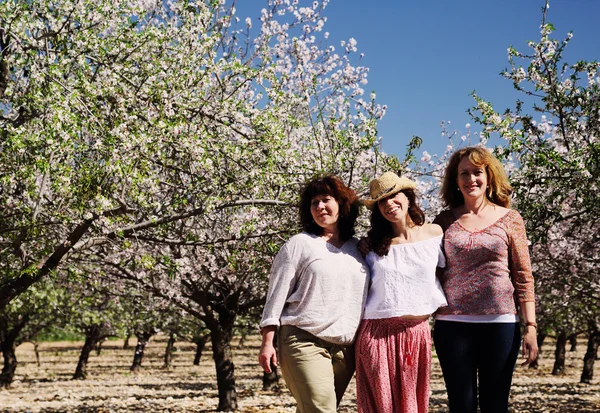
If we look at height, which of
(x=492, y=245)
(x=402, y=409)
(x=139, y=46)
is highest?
(x=139, y=46)

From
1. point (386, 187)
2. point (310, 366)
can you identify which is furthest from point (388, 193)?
point (310, 366)

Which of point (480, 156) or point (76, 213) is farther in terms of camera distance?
point (76, 213)

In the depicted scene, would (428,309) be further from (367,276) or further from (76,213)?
(76,213)

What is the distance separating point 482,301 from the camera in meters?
3.77

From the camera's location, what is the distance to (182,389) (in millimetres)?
22562

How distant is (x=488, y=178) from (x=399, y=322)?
1.00 metres

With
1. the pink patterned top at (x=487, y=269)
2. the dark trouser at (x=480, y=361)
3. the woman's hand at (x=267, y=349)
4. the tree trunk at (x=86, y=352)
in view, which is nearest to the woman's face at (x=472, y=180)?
the pink patterned top at (x=487, y=269)

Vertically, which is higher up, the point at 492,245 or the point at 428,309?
the point at 492,245

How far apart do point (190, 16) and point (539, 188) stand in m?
4.45

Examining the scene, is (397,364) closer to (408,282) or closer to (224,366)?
(408,282)

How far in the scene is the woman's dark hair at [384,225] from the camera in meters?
4.07

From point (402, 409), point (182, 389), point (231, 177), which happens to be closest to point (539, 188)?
point (231, 177)

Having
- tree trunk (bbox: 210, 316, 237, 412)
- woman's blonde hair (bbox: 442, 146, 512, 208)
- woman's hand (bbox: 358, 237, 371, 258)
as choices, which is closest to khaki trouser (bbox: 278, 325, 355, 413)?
woman's hand (bbox: 358, 237, 371, 258)

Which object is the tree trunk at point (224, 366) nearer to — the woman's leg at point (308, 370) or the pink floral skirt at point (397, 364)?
the woman's leg at point (308, 370)
